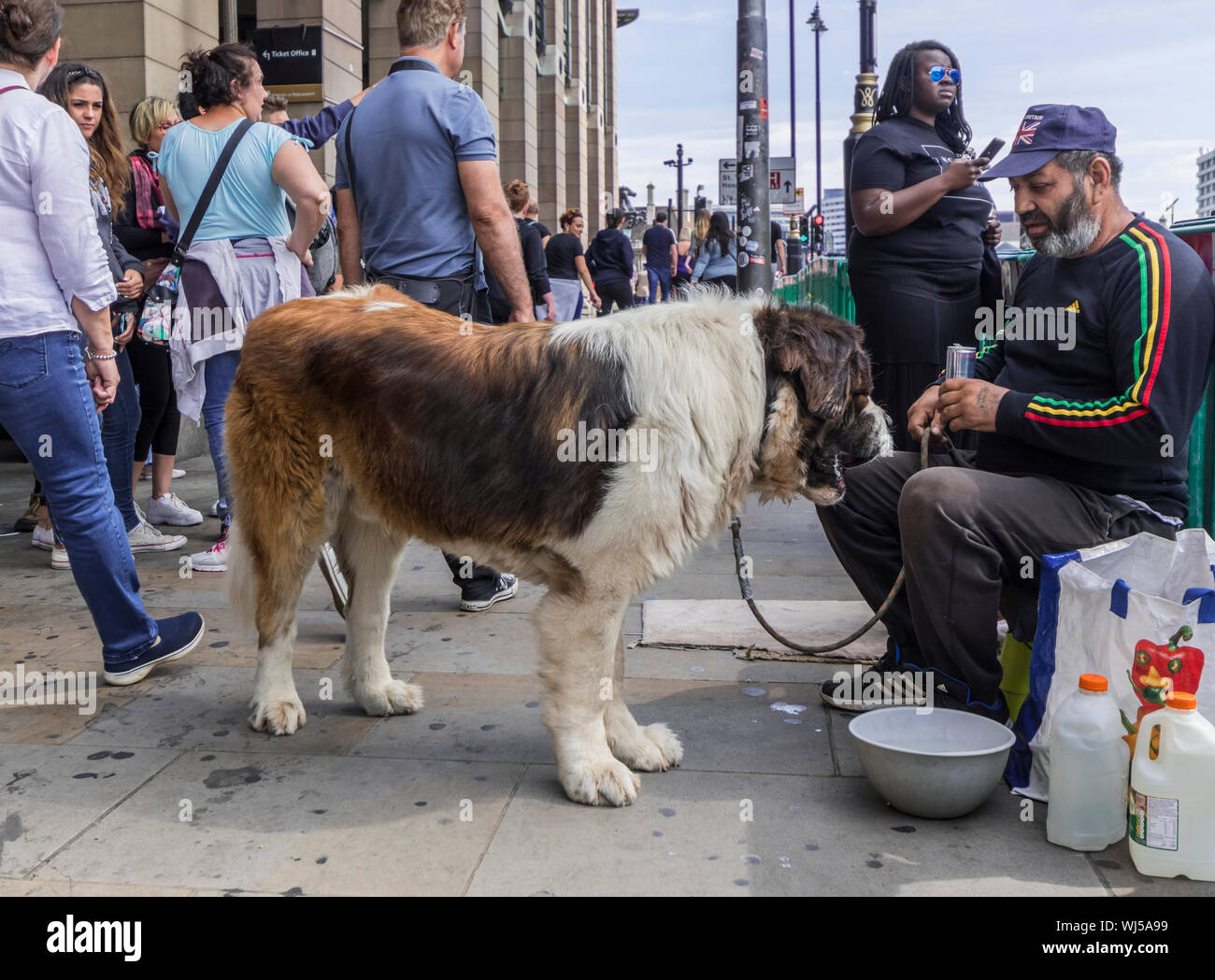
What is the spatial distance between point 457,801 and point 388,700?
0.79m

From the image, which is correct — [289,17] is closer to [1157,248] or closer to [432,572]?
[432,572]

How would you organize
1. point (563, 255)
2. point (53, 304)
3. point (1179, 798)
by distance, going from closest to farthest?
point (1179, 798) → point (53, 304) → point (563, 255)

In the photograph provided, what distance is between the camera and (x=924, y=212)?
4672 millimetres

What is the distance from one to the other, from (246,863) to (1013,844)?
6.66 feet

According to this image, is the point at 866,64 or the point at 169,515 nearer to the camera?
the point at 169,515

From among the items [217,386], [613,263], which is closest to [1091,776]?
[217,386]

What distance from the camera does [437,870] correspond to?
2.76 meters

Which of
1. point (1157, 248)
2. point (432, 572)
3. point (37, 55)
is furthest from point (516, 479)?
point (432, 572)

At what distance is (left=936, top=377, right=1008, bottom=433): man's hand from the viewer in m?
3.41

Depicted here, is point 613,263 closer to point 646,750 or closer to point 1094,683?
point 646,750

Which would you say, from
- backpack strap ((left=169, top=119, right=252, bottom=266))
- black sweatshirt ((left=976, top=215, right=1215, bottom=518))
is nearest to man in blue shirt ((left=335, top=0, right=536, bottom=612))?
backpack strap ((left=169, top=119, right=252, bottom=266))

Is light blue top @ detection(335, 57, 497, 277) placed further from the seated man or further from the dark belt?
the seated man

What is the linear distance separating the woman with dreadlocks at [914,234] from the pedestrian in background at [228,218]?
256cm

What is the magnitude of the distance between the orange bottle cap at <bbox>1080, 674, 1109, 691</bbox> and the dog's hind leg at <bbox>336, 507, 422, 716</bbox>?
2233 mm
